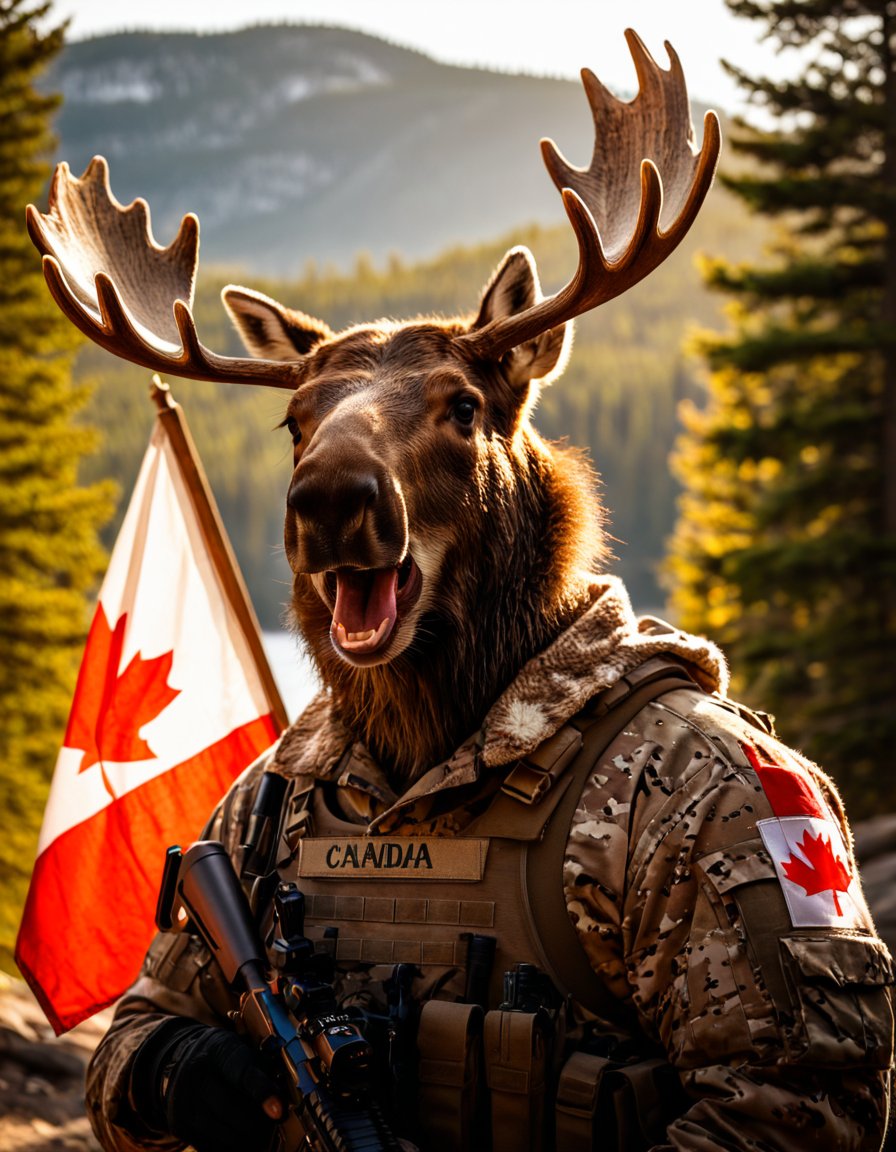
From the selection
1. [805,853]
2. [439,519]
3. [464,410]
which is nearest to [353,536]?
[439,519]

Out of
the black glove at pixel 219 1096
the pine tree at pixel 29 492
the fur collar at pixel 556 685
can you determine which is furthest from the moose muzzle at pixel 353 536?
the pine tree at pixel 29 492

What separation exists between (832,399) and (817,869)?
1559cm

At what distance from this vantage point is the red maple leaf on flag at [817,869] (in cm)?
253

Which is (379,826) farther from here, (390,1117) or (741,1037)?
(741,1037)

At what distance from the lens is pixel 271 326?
3.71 m

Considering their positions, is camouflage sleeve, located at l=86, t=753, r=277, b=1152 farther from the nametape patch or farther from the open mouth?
the open mouth

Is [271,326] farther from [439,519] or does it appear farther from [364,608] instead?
[364,608]

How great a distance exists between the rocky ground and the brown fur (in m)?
4.45

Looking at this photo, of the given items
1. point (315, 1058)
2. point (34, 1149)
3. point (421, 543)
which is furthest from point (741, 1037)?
point (34, 1149)

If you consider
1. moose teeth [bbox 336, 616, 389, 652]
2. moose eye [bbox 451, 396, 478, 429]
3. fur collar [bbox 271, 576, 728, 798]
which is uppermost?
moose eye [bbox 451, 396, 478, 429]

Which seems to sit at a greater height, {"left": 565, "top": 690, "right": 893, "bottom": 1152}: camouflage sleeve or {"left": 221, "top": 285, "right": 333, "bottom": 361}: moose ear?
{"left": 221, "top": 285, "right": 333, "bottom": 361}: moose ear

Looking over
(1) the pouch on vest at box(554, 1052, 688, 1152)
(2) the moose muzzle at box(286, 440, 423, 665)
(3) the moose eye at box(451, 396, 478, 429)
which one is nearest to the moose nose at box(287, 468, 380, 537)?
(2) the moose muzzle at box(286, 440, 423, 665)

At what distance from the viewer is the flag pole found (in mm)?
5051

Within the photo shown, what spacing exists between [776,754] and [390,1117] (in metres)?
1.21
